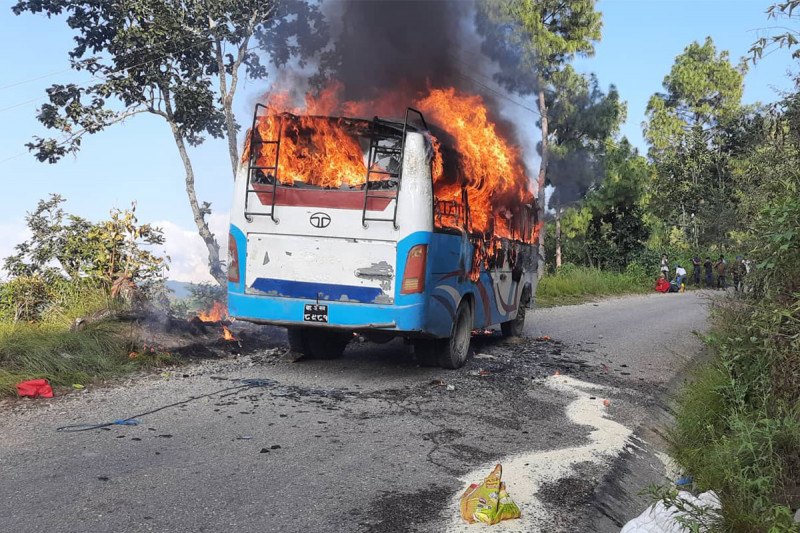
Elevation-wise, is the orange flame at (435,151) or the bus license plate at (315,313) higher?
the orange flame at (435,151)

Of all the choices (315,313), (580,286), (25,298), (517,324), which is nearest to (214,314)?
(25,298)

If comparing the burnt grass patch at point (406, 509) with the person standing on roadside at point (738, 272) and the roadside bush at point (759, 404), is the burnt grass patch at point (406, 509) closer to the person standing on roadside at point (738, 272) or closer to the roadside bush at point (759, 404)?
the roadside bush at point (759, 404)

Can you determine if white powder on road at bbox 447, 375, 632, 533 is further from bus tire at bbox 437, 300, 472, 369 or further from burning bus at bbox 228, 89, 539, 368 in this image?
burning bus at bbox 228, 89, 539, 368

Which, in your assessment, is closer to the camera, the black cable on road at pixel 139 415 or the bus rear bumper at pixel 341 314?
the black cable on road at pixel 139 415

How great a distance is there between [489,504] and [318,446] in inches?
68.6

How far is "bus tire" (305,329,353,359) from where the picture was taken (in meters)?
9.03

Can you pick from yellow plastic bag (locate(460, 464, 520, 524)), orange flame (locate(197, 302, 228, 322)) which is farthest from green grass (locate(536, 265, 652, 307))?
yellow plastic bag (locate(460, 464, 520, 524))

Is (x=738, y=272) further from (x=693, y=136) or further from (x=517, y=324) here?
(x=693, y=136)

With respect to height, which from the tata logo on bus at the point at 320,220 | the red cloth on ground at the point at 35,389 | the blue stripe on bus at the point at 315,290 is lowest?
the red cloth on ground at the point at 35,389

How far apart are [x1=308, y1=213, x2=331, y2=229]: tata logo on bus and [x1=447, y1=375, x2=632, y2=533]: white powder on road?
3248 millimetres

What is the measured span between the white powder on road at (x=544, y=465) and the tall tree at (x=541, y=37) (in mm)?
13407

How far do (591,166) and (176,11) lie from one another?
65.0 feet

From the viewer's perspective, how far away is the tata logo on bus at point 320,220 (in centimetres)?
763

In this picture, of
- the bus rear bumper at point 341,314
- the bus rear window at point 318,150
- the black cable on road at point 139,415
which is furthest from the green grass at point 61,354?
the bus rear window at point 318,150
